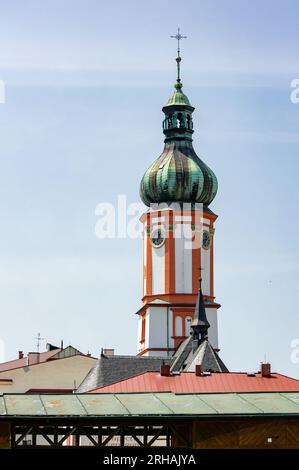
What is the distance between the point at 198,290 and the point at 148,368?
10528 millimetres

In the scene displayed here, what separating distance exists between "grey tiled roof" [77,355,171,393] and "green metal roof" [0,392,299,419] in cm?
4788

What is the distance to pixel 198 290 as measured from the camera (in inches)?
3819

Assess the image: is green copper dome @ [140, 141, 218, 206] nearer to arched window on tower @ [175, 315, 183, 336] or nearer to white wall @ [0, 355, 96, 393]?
arched window on tower @ [175, 315, 183, 336]

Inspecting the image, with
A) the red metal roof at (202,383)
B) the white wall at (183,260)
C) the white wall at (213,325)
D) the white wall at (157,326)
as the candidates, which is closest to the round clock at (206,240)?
the white wall at (183,260)

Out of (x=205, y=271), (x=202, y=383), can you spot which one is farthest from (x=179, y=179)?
(x=202, y=383)

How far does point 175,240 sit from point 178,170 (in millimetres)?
5913

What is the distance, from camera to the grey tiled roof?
277ft

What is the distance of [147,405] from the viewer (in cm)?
3397

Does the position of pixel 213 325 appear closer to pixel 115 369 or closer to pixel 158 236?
pixel 158 236

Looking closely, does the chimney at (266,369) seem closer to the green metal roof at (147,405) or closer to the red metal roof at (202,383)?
the red metal roof at (202,383)

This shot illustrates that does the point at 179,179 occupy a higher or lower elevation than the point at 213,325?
higher

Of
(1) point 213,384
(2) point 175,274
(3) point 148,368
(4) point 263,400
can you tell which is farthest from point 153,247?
(4) point 263,400

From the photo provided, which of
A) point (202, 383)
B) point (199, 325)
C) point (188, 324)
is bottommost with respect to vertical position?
point (202, 383)
